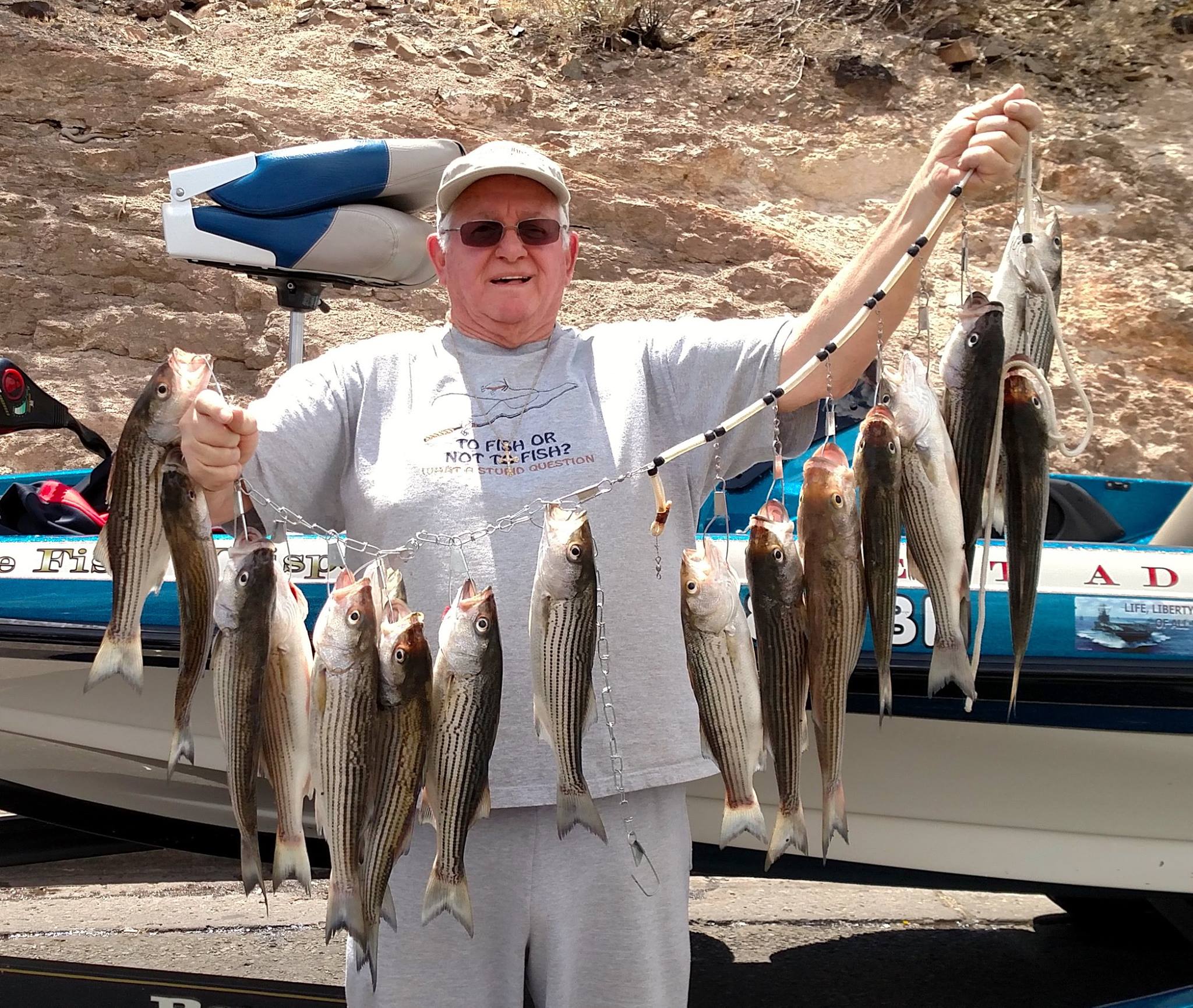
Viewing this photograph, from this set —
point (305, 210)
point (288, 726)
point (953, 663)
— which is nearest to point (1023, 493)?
point (953, 663)

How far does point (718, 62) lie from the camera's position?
40.6 feet

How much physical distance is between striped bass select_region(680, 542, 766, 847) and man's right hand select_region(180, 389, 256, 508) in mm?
756

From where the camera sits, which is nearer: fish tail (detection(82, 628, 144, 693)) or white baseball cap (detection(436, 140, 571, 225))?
fish tail (detection(82, 628, 144, 693))

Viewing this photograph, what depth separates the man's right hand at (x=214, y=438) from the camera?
2021 mm

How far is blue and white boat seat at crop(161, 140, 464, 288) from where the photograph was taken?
3.56 metres

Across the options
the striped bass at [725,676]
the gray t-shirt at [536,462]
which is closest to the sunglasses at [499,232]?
the gray t-shirt at [536,462]

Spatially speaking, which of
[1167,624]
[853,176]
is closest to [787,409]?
[1167,624]

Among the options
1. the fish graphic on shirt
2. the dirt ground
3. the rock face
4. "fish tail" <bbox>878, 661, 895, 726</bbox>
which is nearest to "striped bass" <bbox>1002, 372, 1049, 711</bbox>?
"fish tail" <bbox>878, 661, 895, 726</bbox>

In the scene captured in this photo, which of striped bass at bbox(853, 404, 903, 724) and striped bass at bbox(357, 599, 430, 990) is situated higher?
striped bass at bbox(853, 404, 903, 724)

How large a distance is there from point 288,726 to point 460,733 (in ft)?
1.02

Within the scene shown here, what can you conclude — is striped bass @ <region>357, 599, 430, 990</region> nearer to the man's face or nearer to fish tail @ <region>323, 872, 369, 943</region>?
fish tail @ <region>323, 872, 369, 943</region>

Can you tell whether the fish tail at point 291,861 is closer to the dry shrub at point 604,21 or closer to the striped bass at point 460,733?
the striped bass at point 460,733

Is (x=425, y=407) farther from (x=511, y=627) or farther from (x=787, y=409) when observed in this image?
(x=787, y=409)

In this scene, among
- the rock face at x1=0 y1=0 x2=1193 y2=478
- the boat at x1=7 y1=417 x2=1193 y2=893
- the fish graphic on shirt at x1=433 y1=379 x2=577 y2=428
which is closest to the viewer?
the fish graphic on shirt at x1=433 y1=379 x2=577 y2=428
